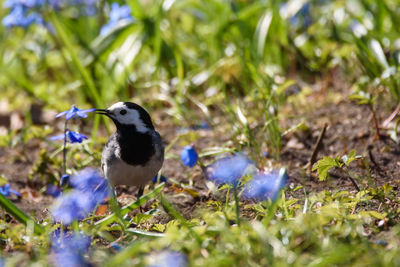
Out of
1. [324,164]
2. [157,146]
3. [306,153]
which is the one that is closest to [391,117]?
[306,153]

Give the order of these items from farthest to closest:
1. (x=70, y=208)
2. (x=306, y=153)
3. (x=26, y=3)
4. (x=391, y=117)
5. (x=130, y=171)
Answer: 1. (x=26, y=3)
2. (x=306, y=153)
3. (x=391, y=117)
4. (x=130, y=171)
5. (x=70, y=208)

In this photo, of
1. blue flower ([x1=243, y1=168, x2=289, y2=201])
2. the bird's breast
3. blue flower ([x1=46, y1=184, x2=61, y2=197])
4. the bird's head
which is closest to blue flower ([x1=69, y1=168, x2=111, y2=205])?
the bird's breast

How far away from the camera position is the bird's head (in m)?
3.13

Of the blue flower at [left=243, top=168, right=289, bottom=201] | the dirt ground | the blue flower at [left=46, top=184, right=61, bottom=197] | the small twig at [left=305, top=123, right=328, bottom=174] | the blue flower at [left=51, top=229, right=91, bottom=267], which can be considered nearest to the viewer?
the blue flower at [left=51, top=229, right=91, bottom=267]

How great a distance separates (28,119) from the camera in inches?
193

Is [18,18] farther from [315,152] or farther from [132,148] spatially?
[315,152]

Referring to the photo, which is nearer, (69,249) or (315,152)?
(69,249)

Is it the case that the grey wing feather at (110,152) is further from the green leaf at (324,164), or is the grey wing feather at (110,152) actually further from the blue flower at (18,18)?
the blue flower at (18,18)

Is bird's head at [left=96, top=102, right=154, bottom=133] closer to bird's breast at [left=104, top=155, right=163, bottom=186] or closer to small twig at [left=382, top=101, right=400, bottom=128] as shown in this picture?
bird's breast at [left=104, top=155, right=163, bottom=186]

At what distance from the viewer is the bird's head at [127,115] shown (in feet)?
10.3

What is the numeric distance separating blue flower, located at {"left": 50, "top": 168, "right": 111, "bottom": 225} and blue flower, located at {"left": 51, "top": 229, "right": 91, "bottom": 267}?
0.26 ft

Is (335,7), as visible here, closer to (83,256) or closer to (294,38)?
(294,38)

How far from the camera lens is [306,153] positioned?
12.8ft

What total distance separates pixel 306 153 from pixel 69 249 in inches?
77.2
